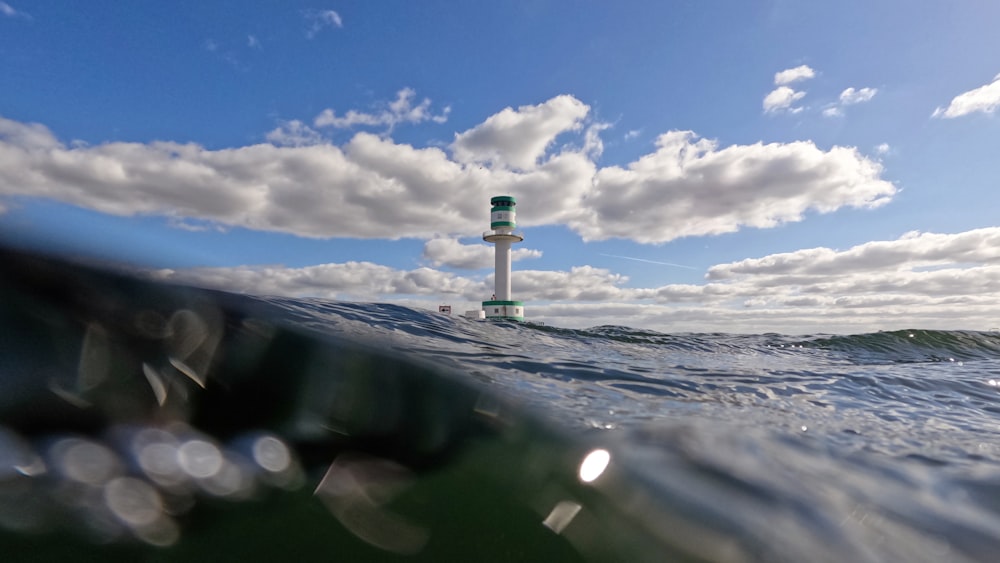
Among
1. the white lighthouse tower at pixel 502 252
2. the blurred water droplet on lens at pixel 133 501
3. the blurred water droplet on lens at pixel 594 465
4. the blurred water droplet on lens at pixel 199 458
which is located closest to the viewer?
the blurred water droplet on lens at pixel 133 501

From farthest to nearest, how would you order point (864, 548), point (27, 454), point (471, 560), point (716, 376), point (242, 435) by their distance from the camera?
1. point (716, 376)
2. point (864, 548)
3. point (242, 435)
4. point (471, 560)
5. point (27, 454)

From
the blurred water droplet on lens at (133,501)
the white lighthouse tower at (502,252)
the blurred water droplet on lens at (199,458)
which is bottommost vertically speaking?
the blurred water droplet on lens at (133,501)

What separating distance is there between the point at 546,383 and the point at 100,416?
133 inches

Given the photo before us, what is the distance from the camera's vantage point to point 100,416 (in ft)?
4.98

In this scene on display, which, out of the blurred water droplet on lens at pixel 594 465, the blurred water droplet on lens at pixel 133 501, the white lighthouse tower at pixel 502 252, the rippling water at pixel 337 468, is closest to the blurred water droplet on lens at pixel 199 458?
the rippling water at pixel 337 468

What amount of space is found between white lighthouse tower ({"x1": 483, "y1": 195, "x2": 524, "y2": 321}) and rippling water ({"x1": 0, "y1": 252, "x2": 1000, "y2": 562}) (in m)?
37.4

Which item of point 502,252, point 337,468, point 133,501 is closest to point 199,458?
point 133,501

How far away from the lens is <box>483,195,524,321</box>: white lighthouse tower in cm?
4059

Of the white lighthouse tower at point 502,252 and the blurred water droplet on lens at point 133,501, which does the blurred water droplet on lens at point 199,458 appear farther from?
the white lighthouse tower at point 502,252

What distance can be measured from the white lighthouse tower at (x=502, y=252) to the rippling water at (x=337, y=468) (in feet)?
123

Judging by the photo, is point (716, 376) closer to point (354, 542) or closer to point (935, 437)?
point (935, 437)

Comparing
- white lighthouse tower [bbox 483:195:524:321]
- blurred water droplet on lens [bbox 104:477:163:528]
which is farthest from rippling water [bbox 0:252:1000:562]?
white lighthouse tower [bbox 483:195:524:321]

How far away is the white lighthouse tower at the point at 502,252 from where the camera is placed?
40.6 metres

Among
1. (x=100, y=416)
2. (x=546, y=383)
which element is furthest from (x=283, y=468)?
(x=546, y=383)
